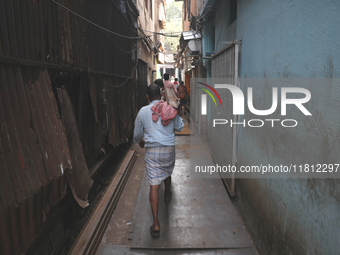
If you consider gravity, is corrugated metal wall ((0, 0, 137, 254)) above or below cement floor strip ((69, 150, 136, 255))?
above

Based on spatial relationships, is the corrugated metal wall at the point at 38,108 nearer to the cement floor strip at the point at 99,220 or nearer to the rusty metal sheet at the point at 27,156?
the rusty metal sheet at the point at 27,156

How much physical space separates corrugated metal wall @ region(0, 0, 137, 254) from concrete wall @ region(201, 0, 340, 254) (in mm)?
2360

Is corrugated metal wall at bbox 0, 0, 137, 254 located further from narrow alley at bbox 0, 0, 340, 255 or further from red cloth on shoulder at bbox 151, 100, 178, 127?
red cloth on shoulder at bbox 151, 100, 178, 127

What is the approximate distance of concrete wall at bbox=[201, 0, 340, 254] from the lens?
5.89 feet

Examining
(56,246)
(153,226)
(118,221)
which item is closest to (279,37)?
(153,226)

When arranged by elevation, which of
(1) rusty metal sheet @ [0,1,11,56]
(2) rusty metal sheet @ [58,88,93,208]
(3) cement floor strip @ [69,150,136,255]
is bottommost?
(3) cement floor strip @ [69,150,136,255]

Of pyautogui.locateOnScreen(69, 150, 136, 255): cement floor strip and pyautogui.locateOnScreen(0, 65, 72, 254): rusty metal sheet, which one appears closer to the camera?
pyautogui.locateOnScreen(0, 65, 72, 254): rusty metal sheet

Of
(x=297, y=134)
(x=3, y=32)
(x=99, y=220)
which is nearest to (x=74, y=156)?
(x=99, y=220)

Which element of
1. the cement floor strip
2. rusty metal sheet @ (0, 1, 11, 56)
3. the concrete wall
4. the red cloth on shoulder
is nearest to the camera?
the concrete wall

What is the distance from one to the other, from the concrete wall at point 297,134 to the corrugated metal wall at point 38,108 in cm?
236

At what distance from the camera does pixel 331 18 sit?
178 centimetres

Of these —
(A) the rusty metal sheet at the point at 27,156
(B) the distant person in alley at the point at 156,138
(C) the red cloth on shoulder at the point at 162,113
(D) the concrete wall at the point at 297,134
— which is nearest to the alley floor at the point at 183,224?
(B) the distant person in alley at the point at 156,138

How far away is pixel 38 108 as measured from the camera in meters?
2.52

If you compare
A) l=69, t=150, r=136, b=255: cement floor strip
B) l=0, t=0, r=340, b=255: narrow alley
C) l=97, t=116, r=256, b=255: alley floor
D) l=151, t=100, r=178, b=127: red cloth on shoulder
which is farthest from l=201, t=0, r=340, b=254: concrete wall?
l=69, t=150, r=136, b=255: cement floor strip
